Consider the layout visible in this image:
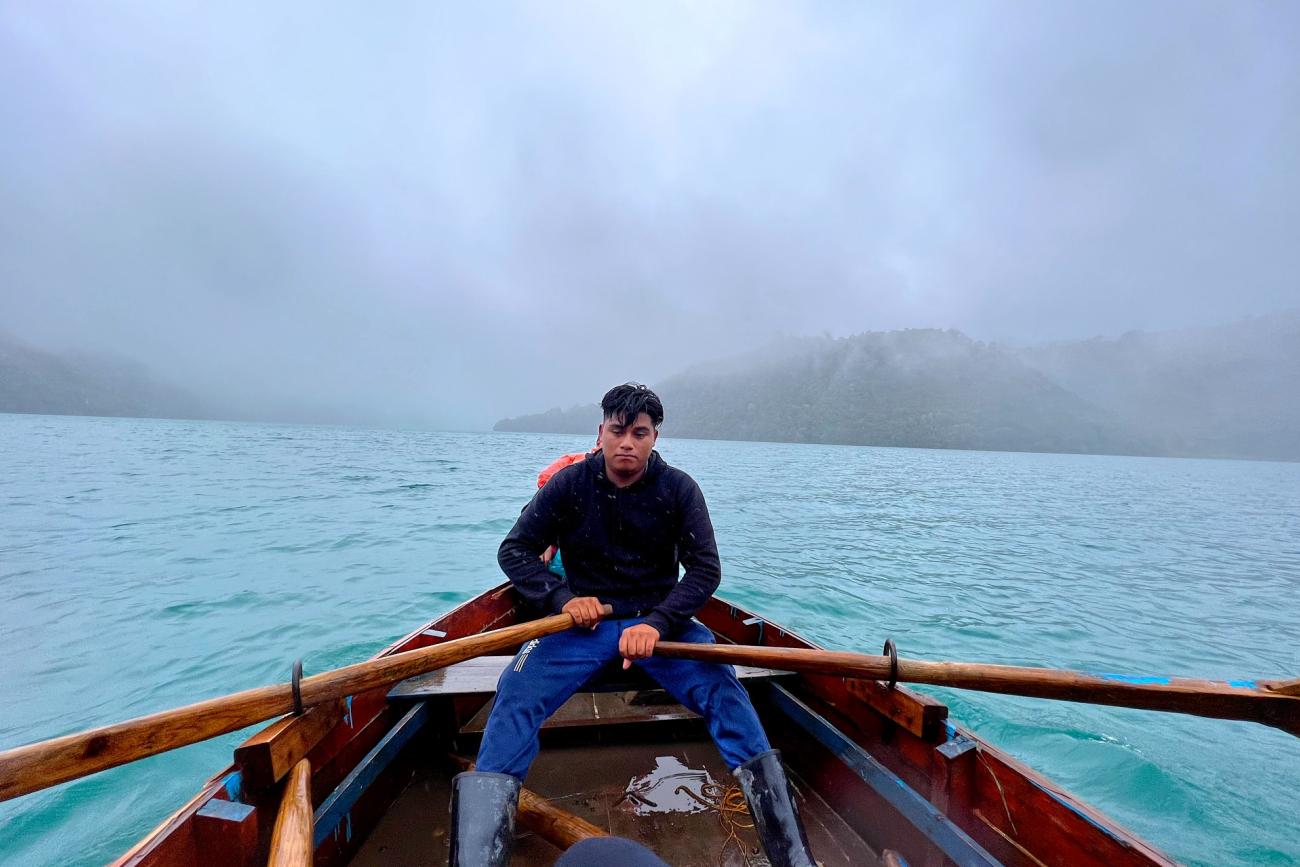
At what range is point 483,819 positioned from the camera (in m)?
2.56

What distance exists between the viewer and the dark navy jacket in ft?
12.5

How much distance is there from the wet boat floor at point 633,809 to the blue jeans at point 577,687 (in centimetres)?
90

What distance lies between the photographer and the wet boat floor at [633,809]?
11.1 feet

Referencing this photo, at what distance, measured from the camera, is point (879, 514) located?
26.8 m

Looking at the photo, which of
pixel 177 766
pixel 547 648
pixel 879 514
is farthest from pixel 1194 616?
pixel 177 766

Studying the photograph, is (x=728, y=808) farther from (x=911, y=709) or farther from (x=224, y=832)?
(x=224, y=832)

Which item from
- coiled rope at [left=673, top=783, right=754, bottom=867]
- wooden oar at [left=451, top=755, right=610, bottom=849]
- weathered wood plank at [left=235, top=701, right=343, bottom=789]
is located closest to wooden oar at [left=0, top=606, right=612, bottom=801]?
weathered wood plank at [left=235, top=701, right=343, bottom=789]

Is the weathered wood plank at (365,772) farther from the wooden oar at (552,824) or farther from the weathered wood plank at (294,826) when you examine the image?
the wooden oar at (552,824)

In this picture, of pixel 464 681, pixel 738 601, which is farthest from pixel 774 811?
pixel 738 601

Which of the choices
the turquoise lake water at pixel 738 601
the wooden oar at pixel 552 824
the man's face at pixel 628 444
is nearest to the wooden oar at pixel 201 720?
the wooden oar at pixel 552 824

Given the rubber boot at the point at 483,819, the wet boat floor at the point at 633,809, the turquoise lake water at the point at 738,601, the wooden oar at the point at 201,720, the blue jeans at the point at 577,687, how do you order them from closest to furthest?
the wooden oar at the point at 201,720 → the rubber boot at the point at 483,819 → the blue jeans at the point at 577,687 → the wet boat floor at the point at 633,809 → the turquoise lake water at the point at 738,601

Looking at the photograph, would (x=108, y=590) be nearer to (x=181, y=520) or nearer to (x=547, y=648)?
(x=181, y=520)

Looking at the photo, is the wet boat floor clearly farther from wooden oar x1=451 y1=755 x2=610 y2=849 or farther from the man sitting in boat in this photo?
the man sitting in boat

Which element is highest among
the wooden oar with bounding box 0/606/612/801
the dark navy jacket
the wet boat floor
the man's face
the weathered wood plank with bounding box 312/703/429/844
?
the man's face
